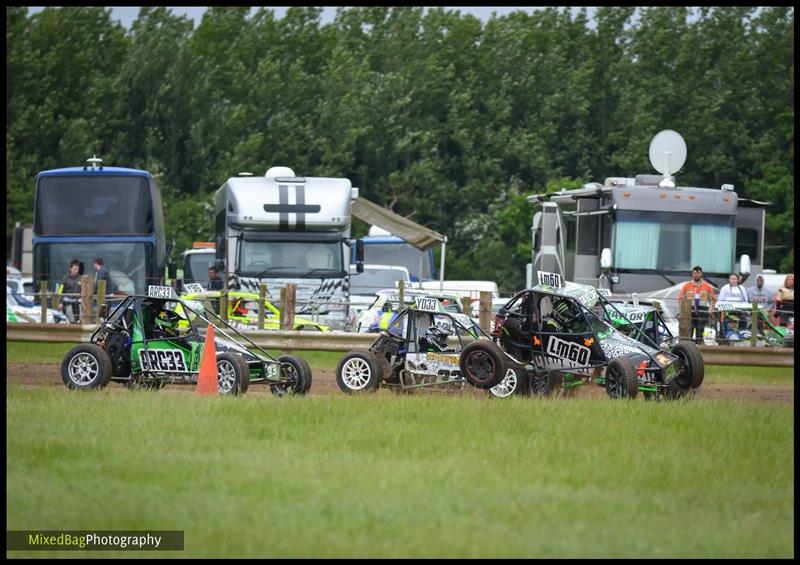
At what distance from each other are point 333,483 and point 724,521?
8.22ft

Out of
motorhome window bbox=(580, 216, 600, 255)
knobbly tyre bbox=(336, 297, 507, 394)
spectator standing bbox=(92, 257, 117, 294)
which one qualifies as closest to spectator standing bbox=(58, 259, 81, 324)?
spectator standing bbox=(92, 257, 117, 294)

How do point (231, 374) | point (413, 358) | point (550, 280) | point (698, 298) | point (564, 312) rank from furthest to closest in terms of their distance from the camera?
point (698, 298), point (550, 280), point (413, 358), point (564, 312), point (231, 374)

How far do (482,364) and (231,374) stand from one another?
264 centimetres

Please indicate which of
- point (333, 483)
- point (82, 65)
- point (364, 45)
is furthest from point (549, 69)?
point (333, 483)

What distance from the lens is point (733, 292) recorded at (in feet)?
78.6

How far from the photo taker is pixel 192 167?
190ft

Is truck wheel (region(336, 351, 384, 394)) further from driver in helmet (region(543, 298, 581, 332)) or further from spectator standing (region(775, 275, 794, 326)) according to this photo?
spectator standing (region(775, 275, 794, 326))

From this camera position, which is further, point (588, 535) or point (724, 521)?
point (724, 521)

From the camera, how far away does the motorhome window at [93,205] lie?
30.7 metres

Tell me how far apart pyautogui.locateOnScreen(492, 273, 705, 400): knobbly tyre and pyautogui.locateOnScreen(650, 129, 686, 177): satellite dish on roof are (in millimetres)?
10094

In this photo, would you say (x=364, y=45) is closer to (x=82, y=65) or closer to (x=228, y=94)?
→ (x=228, y=94)

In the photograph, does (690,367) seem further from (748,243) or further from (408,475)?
(748,243)

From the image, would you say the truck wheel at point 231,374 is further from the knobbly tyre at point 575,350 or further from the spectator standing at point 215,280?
the spectator standing at point 215,280

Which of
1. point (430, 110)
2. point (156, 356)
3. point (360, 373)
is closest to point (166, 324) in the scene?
point (156, 356)
